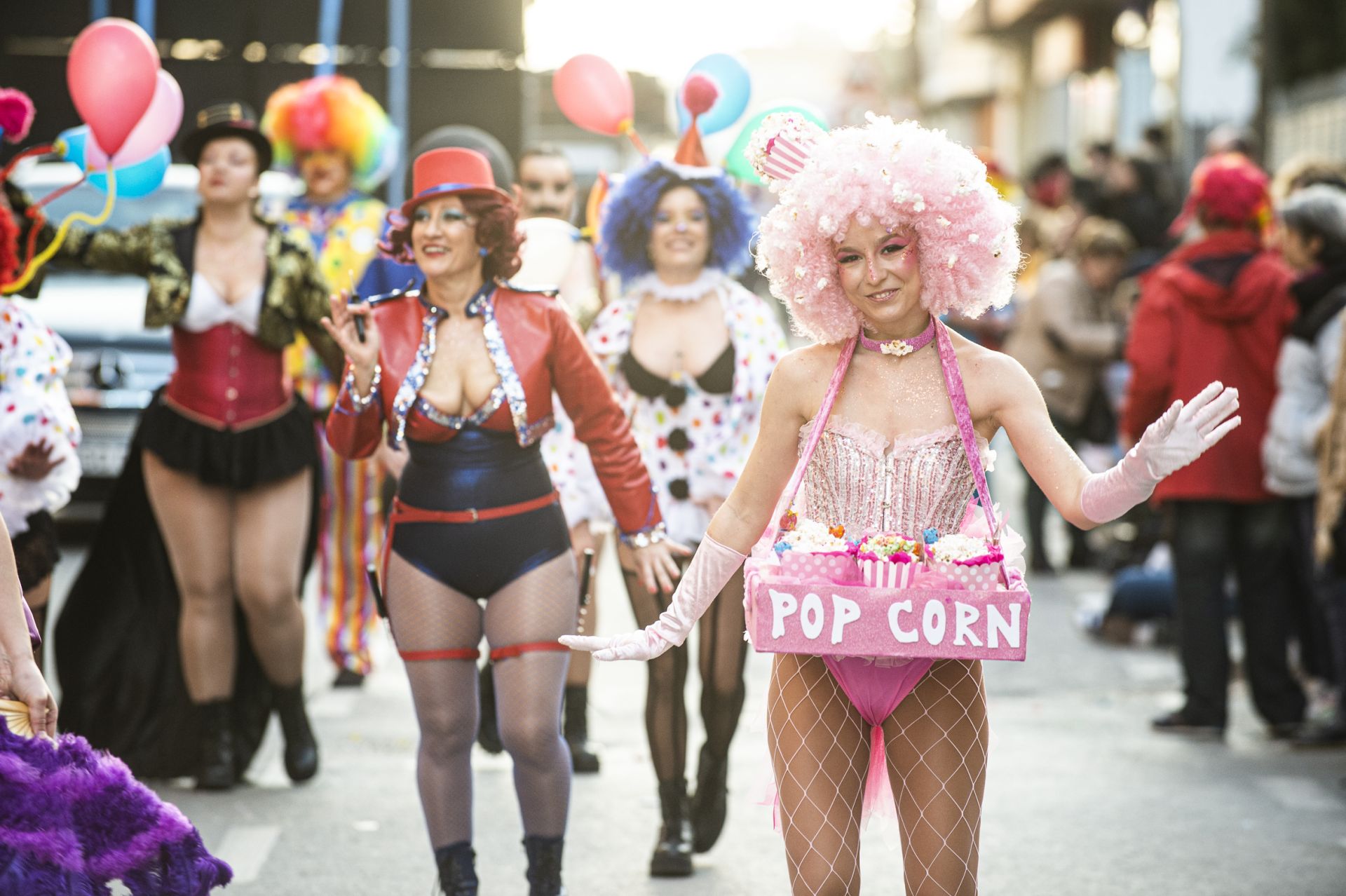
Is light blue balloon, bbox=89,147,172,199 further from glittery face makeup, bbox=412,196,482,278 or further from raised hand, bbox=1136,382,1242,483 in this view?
raised hand, bbox=1136,382,1242,483

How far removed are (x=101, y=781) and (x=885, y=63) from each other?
51.5m

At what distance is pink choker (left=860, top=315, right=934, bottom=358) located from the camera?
400 cm

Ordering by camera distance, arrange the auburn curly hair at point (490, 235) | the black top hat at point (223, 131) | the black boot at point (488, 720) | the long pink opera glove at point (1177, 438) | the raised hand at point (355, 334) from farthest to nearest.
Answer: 1. the black boot at point (488, 720)
2. the black top hat at point (223, 131)
3. the auburn curly hair at point (490, 235)
4. the raised hand at point (355, 334)
5. the long pink opera glove at point (1177, 438)

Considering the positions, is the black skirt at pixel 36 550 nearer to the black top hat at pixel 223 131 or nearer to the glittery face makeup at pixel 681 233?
the black top hat at pixel 223 131

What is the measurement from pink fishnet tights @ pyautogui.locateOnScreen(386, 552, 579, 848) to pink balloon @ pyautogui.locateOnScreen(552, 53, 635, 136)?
2.19 metres

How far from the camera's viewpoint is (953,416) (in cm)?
395

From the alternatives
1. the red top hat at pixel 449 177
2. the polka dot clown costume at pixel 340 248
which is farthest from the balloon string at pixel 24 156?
the polka dot clown costume at pixel 340 248

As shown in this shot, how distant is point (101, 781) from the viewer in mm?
3451

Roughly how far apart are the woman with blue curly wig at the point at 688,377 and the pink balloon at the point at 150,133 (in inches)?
59.7

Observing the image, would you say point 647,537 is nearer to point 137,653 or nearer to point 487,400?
point 487,400

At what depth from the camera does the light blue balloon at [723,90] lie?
640 centimetres

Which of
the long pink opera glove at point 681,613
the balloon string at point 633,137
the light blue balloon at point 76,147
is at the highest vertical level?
the balloon string at point 633,137

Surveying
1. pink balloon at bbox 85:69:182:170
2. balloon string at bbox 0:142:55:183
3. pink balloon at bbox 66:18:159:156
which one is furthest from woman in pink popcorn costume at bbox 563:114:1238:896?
pink balloon at bbox 85:69:182:170

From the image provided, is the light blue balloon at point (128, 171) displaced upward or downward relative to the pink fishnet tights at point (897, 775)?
upward
